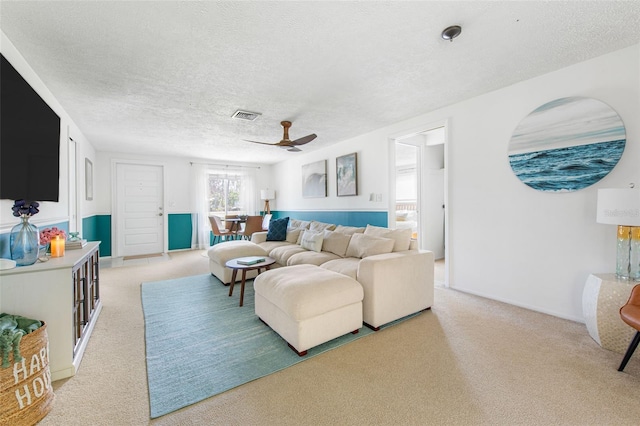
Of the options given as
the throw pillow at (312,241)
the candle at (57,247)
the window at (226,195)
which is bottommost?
the throw pillow at (312,241)

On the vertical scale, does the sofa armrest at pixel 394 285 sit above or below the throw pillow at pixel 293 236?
below

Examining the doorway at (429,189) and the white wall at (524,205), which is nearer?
the white wall at (524,205)

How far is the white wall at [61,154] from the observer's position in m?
1.90

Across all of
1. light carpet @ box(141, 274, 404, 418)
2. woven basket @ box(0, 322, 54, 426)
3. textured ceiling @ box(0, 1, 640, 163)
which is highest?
textured ceiling @ box(0, 1, 640, 163)

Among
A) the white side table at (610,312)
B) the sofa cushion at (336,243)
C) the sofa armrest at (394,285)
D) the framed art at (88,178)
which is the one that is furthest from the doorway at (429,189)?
the framed art at (88,178)

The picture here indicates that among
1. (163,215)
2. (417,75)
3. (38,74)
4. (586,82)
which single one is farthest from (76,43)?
(163,215)

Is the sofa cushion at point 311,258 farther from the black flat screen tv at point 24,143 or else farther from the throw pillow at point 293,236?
the black flat screen tv at point 24,143

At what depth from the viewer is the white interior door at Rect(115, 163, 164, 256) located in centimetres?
588

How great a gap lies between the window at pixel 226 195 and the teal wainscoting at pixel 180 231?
65cm

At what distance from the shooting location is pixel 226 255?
368 cm

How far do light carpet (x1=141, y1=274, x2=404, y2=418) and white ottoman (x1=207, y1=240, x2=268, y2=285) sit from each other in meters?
0.46

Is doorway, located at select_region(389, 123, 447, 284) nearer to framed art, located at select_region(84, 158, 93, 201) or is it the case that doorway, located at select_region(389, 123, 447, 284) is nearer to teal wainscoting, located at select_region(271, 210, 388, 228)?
teal wainscoting, located at select_region(271, 210, 388, 228)

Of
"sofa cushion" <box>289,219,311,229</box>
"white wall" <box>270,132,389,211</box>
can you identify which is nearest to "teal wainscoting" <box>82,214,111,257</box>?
"white wall" <box>270,132,389,211</box>

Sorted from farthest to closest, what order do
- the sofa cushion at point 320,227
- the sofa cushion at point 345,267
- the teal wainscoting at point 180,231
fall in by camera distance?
the teal wainscoting at point 180,231
the sofa cushion at point 320,227
the sofa cushion at point 345,267
